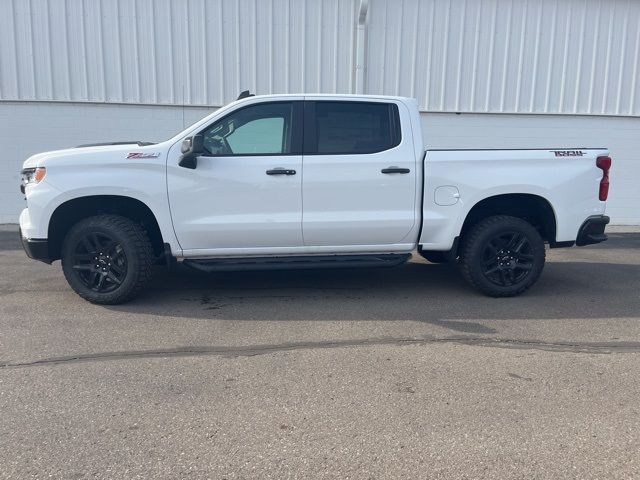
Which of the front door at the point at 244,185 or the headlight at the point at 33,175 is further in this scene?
the front door at the point at 244,185

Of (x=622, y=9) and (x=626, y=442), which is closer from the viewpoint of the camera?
(x=626, y=442)

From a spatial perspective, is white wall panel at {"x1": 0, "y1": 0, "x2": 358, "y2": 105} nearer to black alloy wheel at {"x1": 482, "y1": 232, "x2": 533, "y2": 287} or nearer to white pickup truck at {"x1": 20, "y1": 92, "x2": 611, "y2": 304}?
white pickup truck at {"x1": 20, "y1": 92, "x2": 611, "y2": 304}

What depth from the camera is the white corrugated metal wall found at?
33.2 feet

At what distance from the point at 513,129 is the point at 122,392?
9707 mm

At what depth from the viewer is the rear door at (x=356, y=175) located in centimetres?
523

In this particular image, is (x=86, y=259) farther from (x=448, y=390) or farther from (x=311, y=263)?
(x=448, y=390)

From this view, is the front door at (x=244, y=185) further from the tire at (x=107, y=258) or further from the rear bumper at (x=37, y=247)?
the rear bumper at (x=37, y=247)

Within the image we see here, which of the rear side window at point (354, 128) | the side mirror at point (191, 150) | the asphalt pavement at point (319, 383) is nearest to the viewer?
the asphalt pavement at point (319, 383)

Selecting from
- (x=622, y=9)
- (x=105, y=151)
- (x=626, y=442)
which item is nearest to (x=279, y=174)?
(x=105, y=151)

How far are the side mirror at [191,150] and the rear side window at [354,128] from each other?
1.07m

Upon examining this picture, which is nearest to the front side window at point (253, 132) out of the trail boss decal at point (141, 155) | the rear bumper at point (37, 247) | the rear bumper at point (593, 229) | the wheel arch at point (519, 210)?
the trail boss decal at point (141, 155)

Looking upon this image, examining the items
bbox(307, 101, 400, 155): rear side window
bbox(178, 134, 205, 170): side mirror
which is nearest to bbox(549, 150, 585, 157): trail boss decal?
bbox(307, 101, 400, 155): rear side window

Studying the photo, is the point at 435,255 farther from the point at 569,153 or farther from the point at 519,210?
the point at 569,153

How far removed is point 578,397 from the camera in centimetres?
343
